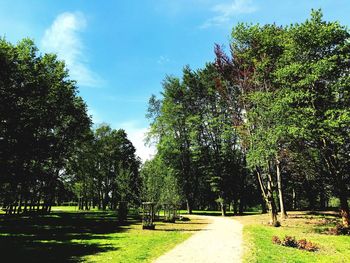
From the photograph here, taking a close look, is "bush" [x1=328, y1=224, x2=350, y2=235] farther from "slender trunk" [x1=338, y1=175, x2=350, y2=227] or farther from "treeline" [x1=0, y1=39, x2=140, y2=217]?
"treeline" [x1=0, y1=39, x2=140, y2=217]

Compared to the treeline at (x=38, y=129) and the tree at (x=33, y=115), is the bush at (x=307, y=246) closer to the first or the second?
the treeline at (x=38, y=129)

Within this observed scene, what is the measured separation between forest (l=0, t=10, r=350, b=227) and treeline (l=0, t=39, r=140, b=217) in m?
0.14

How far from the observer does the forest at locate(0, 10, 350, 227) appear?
23234 mm

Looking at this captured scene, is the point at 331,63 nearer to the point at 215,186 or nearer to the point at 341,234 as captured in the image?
the point at 341,234

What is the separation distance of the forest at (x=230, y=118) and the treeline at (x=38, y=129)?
14 centimetres

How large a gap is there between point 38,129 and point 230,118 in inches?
940

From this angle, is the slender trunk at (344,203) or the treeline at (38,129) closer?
the slender trunk at (344,203)

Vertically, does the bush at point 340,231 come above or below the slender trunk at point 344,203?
below

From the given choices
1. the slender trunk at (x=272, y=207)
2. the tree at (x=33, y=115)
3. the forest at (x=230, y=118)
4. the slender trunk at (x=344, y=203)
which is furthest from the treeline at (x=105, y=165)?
the slender trunk at (x=344, y=203)

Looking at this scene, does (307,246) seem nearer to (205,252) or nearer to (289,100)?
(205,252)

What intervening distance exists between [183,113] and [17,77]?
29.6m

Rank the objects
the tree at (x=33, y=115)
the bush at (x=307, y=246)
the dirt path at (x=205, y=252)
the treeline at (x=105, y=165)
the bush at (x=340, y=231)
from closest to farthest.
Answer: the dirt path at (x=205, y=252)
the bush at (x=307, y=246)
the bush at (x=340, y=231)
the tree at (x=33, y=115)
the treeline at (x=105, y=165)

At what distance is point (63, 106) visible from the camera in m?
41.1

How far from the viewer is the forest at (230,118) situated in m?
23.2
